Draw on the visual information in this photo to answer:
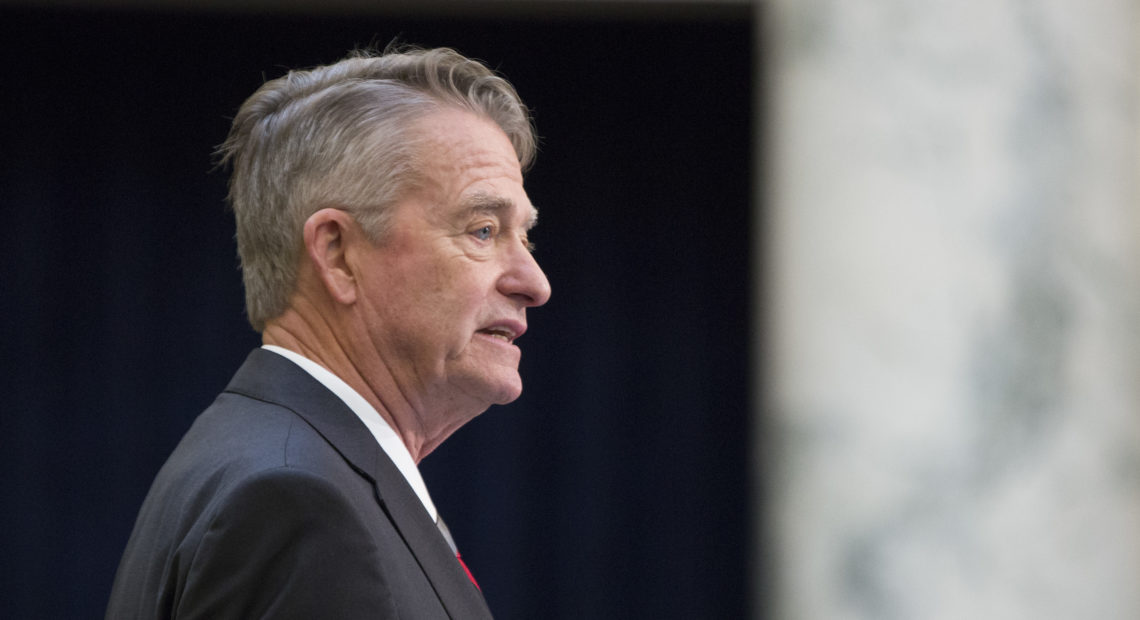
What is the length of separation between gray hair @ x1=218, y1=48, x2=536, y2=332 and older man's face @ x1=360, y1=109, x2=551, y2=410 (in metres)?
0.03

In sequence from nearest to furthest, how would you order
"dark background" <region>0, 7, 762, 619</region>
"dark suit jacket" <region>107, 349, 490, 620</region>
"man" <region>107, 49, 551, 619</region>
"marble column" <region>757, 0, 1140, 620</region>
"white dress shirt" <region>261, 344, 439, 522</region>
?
"dark suit jacket" <region>107, 349, 490, 620</region> < "man" <region>107, 49, 551, 619</region> < "white dress shirt" <region>261, 344, 439, 522</region> < "marble column" <region>757, 0, 1140, 620</region> < "dark background" <region>0, 7, 762, 619</region>

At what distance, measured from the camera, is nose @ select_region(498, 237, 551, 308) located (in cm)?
142

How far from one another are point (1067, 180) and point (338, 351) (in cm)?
98

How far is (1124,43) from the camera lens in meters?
1.62

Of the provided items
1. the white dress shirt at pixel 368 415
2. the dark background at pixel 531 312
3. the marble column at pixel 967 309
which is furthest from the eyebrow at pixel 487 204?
the dark background at pixel 531 312

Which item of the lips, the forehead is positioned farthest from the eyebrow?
the lips

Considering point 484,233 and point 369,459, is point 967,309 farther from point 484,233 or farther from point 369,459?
point 369,459

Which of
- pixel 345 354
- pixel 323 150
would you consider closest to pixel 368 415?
pixel 345 354

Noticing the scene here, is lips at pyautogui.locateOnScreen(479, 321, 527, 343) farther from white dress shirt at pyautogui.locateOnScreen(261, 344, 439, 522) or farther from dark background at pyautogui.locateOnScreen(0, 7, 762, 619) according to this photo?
dark background at pyautogui.locateOnScreen(0, 7, 762, 619)

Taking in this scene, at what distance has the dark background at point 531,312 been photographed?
3.56 metres

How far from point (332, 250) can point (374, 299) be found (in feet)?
0.23

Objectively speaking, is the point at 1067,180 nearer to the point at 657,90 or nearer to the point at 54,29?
the point at 657,90

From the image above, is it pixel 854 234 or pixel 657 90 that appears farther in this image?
pixel 657 90

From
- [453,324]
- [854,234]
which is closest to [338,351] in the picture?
[453,324]
